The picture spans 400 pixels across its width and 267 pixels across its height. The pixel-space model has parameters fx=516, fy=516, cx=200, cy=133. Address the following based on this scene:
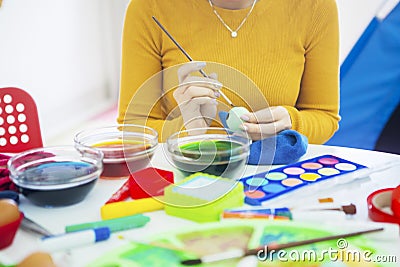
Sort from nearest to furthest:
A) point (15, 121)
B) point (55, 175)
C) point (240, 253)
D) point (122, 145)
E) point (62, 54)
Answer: point (240, 253)
point (55, 175)
point (122, 145)
point (15, 121)
point (62, 54)

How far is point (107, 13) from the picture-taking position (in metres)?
2.34

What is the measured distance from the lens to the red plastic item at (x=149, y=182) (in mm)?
597

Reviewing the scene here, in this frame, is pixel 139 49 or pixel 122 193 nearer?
pixel 122 193

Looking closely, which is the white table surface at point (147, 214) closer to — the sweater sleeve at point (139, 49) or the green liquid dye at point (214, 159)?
the green liquid dye at point (214, 159)

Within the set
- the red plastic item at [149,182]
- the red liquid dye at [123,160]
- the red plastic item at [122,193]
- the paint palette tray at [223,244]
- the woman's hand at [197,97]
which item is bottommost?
the paint palette tray at [223,244]

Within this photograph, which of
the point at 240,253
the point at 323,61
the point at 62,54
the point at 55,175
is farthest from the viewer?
the point at 62,54

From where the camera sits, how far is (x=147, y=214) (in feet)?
1.85

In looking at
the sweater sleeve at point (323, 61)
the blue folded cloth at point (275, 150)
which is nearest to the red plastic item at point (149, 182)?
the blue folded cloth at point (275, 150)

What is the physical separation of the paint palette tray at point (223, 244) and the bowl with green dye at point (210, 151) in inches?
4.1

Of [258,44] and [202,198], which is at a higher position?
[258,44]

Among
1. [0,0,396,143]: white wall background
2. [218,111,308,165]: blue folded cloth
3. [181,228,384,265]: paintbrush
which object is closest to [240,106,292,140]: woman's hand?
[218,111,308,165]: blue folded cloth

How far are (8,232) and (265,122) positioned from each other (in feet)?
1.29

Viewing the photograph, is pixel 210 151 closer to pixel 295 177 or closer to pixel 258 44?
pixel 295 177

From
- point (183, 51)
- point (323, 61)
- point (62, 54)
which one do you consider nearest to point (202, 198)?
point (183, 51)
